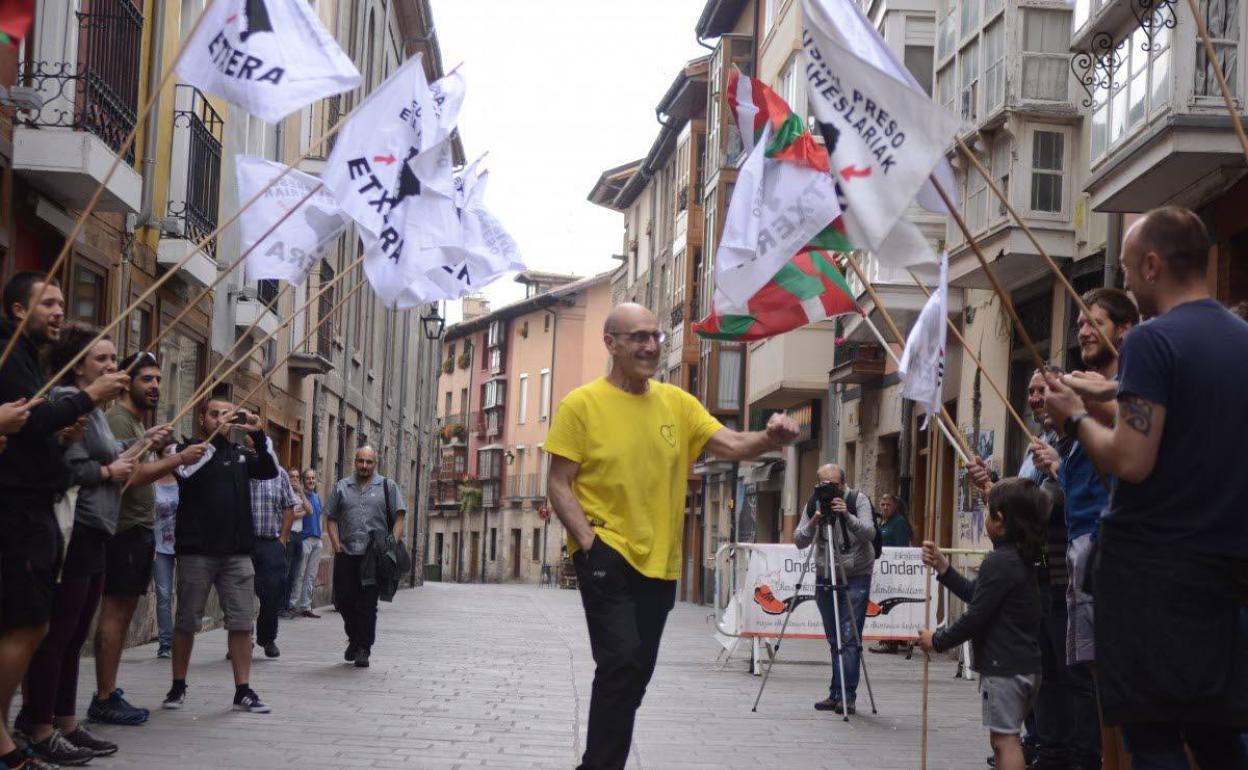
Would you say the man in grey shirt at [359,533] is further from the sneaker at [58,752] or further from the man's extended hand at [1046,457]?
the man's extended hand at [1046,457]

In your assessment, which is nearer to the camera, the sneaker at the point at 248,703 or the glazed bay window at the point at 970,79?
the sneaker at the point at 248,703

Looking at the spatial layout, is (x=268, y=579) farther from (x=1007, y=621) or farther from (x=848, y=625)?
(x=1007, y=621)

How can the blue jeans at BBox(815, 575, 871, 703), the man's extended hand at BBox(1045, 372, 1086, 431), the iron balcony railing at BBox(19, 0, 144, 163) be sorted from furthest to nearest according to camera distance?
the iron balcony railing at BBox(19, 0, 144, 163) < the blue jeans at BBox(815, 575, 871, 703) < the man's extended hand at BBox(1045, 372, 1086, 431)

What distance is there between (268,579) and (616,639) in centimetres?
931

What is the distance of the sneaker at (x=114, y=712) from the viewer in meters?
10.3

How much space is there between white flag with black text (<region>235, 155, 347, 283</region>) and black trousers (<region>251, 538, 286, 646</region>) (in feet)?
14.7

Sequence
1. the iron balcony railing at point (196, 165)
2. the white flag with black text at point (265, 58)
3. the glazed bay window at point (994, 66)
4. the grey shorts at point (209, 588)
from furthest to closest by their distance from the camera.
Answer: the glazed bay window at point (994, 66)
the iron balcony railing at point (196, 165)
the grey shorts at point (209, 588)
the white flag with black text at point (265, 58)

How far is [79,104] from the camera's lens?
1548 cm

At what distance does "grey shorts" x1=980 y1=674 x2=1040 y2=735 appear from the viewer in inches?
324

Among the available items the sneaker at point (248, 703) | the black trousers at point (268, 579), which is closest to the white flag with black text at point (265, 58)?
the sneaker at point (248, 703)

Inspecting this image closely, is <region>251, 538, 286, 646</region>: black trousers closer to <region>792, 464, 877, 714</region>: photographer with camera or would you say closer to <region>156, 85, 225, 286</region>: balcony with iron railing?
<region>156, 85, 225, 286</region>: balcony with iron railing

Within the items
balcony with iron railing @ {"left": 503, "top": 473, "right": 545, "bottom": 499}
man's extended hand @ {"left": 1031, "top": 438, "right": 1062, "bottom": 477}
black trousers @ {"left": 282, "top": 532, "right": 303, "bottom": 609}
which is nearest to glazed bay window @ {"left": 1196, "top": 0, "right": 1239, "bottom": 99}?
man's extended hand @ {"left": 1031, "top": 438, "right": 1062, "bottom": 477}

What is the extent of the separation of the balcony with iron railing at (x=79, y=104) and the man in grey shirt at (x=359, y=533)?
10.7 feet

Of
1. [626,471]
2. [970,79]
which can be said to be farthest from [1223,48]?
[626,471]
